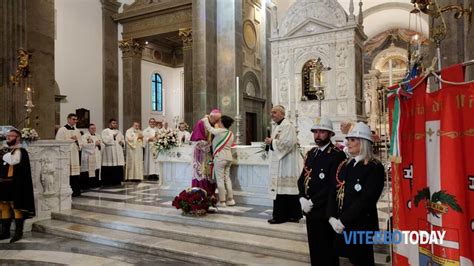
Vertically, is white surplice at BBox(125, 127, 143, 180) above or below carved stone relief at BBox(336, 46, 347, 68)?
below

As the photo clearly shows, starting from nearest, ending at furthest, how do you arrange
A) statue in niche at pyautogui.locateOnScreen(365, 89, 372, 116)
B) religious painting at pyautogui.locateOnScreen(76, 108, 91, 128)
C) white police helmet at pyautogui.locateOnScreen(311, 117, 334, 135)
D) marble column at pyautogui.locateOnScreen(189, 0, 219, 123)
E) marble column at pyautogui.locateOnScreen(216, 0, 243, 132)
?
white police helmet at pyautogui.locateOnScreen(311, 117, 334, 135)
marble column at pyautogui.locateOnScreen(189, 0, 219, 123)
marble column at pyautogui.locateOnScreen(216, 0, 243, 132)
religious painting at pyautogui.locateOnScreen(76, 108, 91, 128)
statue in niche at pyautogui.locateOnScreen(365, 89, 372, 116)

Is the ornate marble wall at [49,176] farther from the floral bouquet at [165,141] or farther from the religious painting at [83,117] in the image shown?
the religious painting at [83,117]

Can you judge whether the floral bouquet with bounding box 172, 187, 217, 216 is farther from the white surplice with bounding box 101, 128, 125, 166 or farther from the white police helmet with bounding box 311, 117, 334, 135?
the white surplice with bounding box 101, 128, 125, 166

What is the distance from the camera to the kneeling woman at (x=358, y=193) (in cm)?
311

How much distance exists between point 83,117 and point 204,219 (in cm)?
1110

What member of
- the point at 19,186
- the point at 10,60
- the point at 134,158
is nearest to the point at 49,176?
the point at 19,186

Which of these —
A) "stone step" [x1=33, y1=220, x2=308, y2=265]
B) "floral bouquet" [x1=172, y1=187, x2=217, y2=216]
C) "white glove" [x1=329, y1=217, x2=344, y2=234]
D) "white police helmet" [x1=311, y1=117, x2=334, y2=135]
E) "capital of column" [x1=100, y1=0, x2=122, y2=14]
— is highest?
"capital of column" [x1=100, y1=0, x2=122, y2=14]

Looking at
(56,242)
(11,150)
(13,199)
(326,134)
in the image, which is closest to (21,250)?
(56,242)

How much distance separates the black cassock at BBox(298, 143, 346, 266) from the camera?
3.53m

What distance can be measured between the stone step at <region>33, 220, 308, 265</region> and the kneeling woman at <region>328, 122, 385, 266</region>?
1.48 m

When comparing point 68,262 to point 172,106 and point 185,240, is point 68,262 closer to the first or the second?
point 185,240

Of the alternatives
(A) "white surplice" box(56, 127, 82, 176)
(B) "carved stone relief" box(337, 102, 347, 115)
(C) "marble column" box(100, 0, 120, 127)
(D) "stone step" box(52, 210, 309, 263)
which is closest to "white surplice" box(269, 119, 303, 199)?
(D) "stone step" box(52, 210, 309, 263)

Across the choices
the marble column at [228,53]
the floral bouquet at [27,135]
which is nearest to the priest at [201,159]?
the floral bouquet at [27,135]

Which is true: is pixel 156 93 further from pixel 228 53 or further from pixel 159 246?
pixel 159 246
